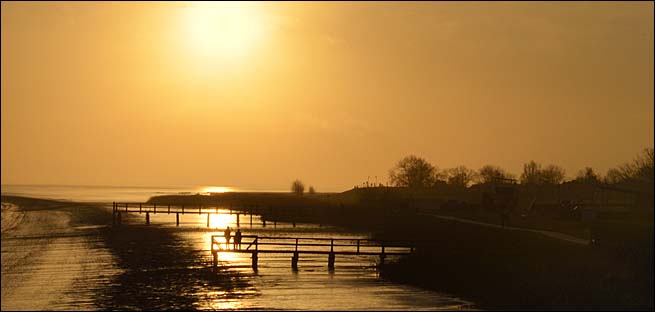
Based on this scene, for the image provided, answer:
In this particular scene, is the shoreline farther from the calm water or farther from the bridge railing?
the calm water

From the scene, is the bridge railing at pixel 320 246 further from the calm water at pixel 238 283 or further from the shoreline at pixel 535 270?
the shoreline at pixel 535 270

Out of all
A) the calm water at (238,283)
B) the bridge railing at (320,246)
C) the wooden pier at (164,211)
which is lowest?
the calm water at (238,283)

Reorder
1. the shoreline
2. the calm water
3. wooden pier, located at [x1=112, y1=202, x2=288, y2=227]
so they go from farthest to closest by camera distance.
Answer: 1. wooden pier, located at [x1=112, y1=202, x2=288, y2=227]
2. the calm water
3. the shoreline

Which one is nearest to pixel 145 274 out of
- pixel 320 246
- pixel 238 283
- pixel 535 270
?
pixel 238 283

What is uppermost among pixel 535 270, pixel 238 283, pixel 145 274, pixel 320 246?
pixel 320 246

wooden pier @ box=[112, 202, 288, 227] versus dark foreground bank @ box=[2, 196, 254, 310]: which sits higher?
wooden pier @ box=[112, 202, 288, 227]

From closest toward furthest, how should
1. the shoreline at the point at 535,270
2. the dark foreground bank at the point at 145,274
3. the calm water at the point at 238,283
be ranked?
the shoreline at the point at 535,270
the calm water at the point at 238,283
the dark foreground bank at the point at 145,274

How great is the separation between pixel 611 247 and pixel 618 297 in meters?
7.15

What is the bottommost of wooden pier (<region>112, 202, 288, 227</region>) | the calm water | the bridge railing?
the calm water

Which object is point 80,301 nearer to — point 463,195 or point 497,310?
point 497,310

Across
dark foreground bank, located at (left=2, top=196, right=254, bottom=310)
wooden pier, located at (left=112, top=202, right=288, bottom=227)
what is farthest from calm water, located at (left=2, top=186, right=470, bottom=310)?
wooden pier, located at (left=112, top=202, right=288, bottom=227)

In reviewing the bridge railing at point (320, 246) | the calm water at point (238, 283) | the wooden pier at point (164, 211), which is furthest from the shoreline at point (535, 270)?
the wooden pier at point (164, 211)

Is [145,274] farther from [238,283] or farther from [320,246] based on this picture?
[320,246]

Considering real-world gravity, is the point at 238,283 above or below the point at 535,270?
below
